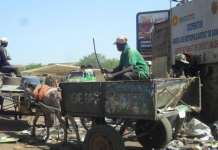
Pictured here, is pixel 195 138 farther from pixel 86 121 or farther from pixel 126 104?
A: pixel 86 121

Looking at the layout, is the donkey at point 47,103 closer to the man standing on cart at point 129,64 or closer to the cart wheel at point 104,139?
the cart wheel at point 104,139

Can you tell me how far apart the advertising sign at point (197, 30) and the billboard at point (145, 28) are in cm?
1254

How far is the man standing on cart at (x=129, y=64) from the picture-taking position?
532 cm

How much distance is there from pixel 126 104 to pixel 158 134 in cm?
170

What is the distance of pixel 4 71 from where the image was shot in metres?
9.24

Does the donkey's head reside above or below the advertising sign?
below

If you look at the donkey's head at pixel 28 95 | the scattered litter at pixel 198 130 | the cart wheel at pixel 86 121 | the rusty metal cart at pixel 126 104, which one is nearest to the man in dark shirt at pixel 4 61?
the donkey's head at pixel 28 95

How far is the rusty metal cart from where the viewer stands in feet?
15.4

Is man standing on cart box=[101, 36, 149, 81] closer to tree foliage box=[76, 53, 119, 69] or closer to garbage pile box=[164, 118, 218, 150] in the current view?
garbage pile box=[164, 118, 218, 150]

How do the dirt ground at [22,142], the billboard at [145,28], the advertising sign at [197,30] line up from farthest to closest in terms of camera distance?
the billboard at [145,28]
the advertising sign at [197,30]
the dirt ground at [22,142]

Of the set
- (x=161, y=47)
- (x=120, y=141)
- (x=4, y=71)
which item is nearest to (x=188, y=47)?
(x=161, y=47)

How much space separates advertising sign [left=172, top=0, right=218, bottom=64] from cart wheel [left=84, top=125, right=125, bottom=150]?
13.7 ft

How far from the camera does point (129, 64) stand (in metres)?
5.32

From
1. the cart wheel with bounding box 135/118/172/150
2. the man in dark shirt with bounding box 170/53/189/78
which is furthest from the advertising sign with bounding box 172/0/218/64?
the cart wheel with bounding box 135/118/172/150
